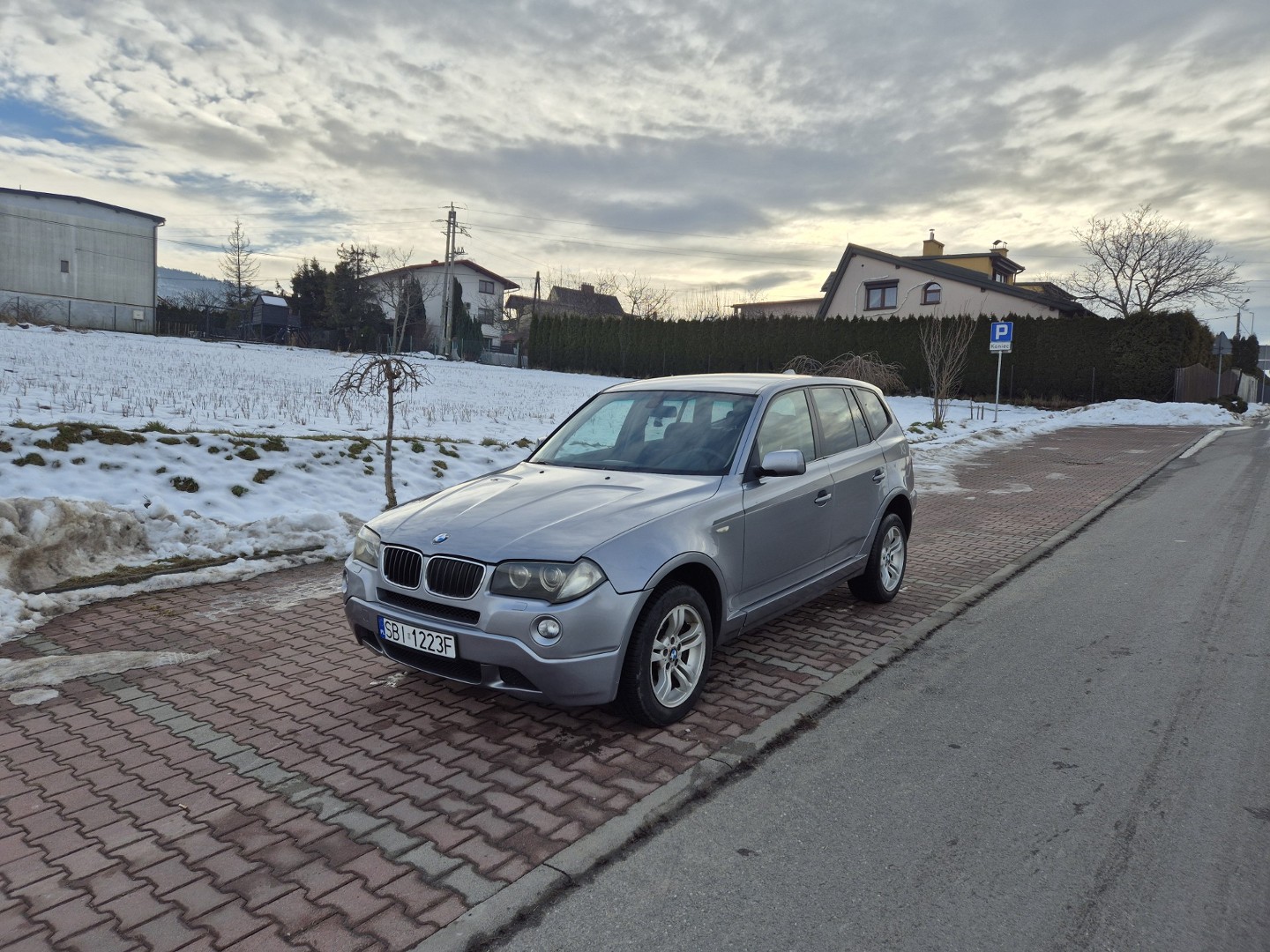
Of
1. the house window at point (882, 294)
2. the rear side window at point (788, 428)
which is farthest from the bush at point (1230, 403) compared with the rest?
the rear side window at point (788, 428)

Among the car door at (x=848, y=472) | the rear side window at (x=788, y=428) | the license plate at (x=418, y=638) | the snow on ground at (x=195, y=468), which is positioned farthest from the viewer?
the snow on ground at (x=195, y=468)

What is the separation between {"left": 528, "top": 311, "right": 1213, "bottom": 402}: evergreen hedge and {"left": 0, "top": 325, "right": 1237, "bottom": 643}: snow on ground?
15060 mm

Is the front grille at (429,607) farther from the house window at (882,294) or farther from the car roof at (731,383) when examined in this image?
the house window at (882,294)

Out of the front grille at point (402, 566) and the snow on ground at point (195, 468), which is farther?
the snow on ground at point (195, 468)

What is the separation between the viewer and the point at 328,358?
38.2 m

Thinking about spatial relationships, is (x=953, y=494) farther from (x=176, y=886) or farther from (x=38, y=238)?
(x=38, y=238)

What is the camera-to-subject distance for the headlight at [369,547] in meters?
4.34

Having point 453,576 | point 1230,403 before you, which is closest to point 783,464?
point 453,576

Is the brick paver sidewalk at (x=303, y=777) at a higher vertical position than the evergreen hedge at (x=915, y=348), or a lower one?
lower

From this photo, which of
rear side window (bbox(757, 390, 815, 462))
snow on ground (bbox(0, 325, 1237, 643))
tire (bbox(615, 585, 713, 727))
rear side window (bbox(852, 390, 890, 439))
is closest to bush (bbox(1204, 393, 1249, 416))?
snow on ground (bbox(0, 325, 1237, 643))

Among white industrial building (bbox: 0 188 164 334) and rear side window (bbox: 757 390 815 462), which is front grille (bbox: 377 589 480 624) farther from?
white industrial building (bbox: 0 188 164 334)

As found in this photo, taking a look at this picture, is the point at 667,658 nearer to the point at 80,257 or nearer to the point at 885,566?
the point at 885,566

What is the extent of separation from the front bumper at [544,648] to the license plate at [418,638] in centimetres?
3

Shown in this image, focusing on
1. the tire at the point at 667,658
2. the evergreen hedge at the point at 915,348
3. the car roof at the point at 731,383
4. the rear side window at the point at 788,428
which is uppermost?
the evergreen hedge at the point at 915,348
